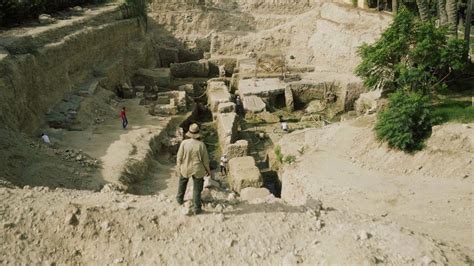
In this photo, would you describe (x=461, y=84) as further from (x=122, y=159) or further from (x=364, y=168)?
(x=122, y=159)

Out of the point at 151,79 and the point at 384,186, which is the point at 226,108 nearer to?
the point at 151,79

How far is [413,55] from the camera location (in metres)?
13.5

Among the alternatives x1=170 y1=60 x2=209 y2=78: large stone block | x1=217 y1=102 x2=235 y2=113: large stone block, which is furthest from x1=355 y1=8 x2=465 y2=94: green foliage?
x1=170 y1=60 x2=209 y2=78: large stone block

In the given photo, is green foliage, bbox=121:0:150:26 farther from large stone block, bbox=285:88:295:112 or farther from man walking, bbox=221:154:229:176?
man walking, bbox=221:154:229:176

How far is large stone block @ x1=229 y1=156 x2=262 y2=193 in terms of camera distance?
40.7 ft

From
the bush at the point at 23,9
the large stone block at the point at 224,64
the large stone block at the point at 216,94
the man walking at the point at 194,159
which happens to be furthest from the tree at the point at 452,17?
the bush at the point at 23,9

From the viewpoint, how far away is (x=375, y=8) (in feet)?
84.9

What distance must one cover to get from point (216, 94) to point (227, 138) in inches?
223

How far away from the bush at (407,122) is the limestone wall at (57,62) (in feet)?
36.6

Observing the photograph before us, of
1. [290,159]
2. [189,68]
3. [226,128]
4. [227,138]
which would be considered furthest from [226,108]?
[189,68]

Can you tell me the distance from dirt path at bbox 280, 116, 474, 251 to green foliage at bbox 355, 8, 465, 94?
6.94 feet

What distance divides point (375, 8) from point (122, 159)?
19783mm

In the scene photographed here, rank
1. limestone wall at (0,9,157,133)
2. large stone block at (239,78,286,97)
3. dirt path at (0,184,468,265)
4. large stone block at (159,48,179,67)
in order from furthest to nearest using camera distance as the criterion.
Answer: large stone block at (159,48,179,67) < large stone block at (239,78,286,97) < limestone wall at (0,9,157,133) < dirt path at (0,184,468,265)

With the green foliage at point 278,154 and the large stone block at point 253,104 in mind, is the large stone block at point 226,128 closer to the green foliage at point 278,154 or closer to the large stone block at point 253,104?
the large stone block at point 253,104
